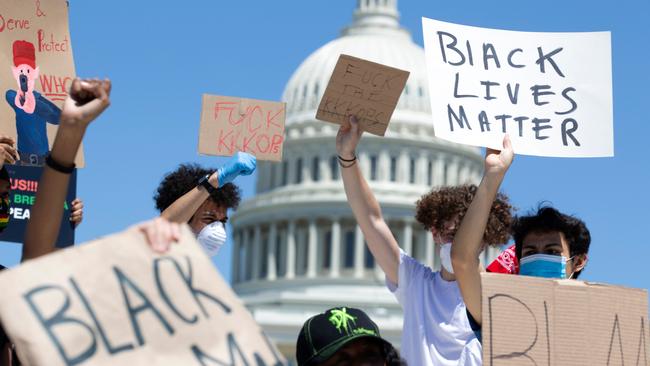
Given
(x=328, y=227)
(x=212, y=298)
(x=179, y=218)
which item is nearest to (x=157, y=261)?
(x=212, y=298)

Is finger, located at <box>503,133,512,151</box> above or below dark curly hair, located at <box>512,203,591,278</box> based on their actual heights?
above

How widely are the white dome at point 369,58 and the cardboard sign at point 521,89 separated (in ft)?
254

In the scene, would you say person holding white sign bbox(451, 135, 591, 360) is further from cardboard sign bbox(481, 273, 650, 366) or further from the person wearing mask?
the person wearing mask

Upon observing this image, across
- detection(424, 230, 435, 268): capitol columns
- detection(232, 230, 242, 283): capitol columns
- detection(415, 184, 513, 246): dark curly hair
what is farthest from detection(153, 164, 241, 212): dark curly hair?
detection(232, 230, 242, 283): capitol columns

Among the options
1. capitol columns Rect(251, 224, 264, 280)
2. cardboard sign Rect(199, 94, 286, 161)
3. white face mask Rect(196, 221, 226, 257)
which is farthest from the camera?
capitol columns Rect(251, 224, 264, 280)

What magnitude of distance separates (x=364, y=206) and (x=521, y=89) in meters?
0.75

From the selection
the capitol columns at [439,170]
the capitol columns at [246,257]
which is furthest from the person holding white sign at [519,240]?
the capitol columns at [246,257]

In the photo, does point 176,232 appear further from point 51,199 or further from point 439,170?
point 439,170

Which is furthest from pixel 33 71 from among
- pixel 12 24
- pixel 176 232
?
pixel 176 232

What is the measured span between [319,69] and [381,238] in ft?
265

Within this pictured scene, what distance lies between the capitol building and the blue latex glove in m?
74.9

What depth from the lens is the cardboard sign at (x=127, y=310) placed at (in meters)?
2.86

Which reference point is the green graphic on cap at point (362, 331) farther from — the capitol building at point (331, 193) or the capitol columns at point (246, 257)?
the capitol columns at point (246, 257)

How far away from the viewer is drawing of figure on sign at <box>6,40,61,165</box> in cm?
549
